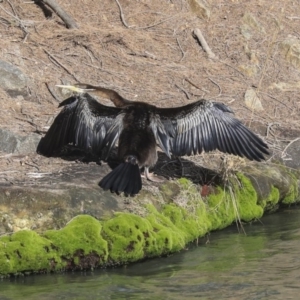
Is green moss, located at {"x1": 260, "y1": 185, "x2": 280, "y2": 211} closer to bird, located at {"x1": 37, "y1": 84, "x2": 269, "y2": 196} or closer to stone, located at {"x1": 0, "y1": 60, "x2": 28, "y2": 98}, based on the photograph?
bird, located at {"x1": 37, "y1": 84, "x2": 269, "y2": 196}

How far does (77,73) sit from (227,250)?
547 centimetres

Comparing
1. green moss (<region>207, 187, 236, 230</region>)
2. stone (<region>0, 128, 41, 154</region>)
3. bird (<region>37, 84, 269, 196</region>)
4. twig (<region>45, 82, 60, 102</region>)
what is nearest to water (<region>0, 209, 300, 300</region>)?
green moss (<region>207, 187, 236, 230</region>)

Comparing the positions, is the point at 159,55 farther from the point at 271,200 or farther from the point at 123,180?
the point at 123,180

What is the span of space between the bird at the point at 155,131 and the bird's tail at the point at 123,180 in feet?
1.30

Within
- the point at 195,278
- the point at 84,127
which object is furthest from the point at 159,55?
the point at 195,278

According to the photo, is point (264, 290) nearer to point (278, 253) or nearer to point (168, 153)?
point (278, 253)

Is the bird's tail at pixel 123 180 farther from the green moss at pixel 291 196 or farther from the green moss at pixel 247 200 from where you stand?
the green moss at pixel 291 196

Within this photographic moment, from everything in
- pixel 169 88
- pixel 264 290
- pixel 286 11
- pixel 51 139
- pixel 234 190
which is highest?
pixel 286 11

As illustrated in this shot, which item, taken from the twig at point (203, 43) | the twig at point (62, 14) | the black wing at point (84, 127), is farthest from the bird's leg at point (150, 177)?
the twig at point (203, 43)

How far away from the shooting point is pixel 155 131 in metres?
8.52

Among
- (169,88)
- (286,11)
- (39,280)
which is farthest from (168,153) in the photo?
(286,11)

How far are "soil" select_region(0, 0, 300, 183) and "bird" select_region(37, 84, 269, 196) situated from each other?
1323 mm

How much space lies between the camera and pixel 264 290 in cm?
650

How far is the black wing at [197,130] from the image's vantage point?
859 centimetres
